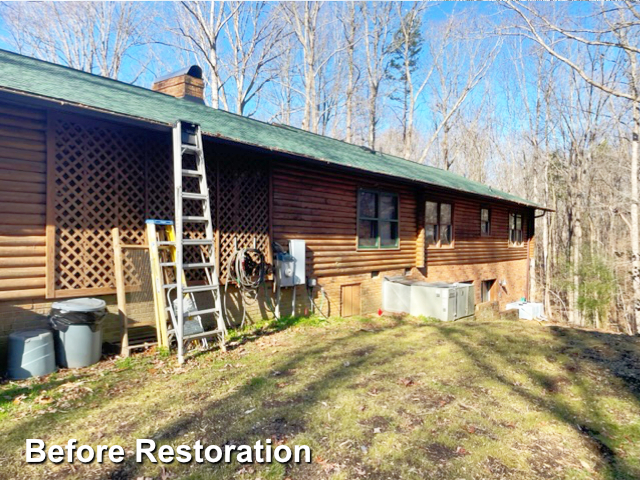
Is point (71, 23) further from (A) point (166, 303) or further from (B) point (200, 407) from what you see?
(B) point (200, 407)

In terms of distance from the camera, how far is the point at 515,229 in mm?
18422

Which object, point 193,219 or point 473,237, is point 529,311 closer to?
point 473,237

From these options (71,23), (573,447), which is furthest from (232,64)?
(573,447)

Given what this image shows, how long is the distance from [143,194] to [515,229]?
671 inches

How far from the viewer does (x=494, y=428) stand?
3.80 metres

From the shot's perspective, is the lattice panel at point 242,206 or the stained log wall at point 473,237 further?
the stained log wall at point 473,237

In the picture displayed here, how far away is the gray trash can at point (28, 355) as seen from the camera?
15.6 ft

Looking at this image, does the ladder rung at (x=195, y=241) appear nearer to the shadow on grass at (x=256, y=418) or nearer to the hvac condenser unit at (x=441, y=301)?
the shadow on grass at (x=256, y=418)

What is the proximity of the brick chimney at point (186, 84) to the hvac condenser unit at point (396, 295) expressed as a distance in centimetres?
719

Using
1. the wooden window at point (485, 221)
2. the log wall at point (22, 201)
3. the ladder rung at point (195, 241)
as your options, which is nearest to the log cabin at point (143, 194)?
the log wall at point (22, 201)

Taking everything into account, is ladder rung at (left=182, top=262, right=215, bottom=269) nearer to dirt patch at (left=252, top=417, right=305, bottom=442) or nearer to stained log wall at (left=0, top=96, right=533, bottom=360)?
stained log wall at (left=0, top=96, right=533, bottom=360)

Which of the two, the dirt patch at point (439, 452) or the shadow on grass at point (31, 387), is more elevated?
the shadow on grass at point (31, 387)

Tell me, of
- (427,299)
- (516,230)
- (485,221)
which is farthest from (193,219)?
(516,230)

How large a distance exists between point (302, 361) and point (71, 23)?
78.2 feet
